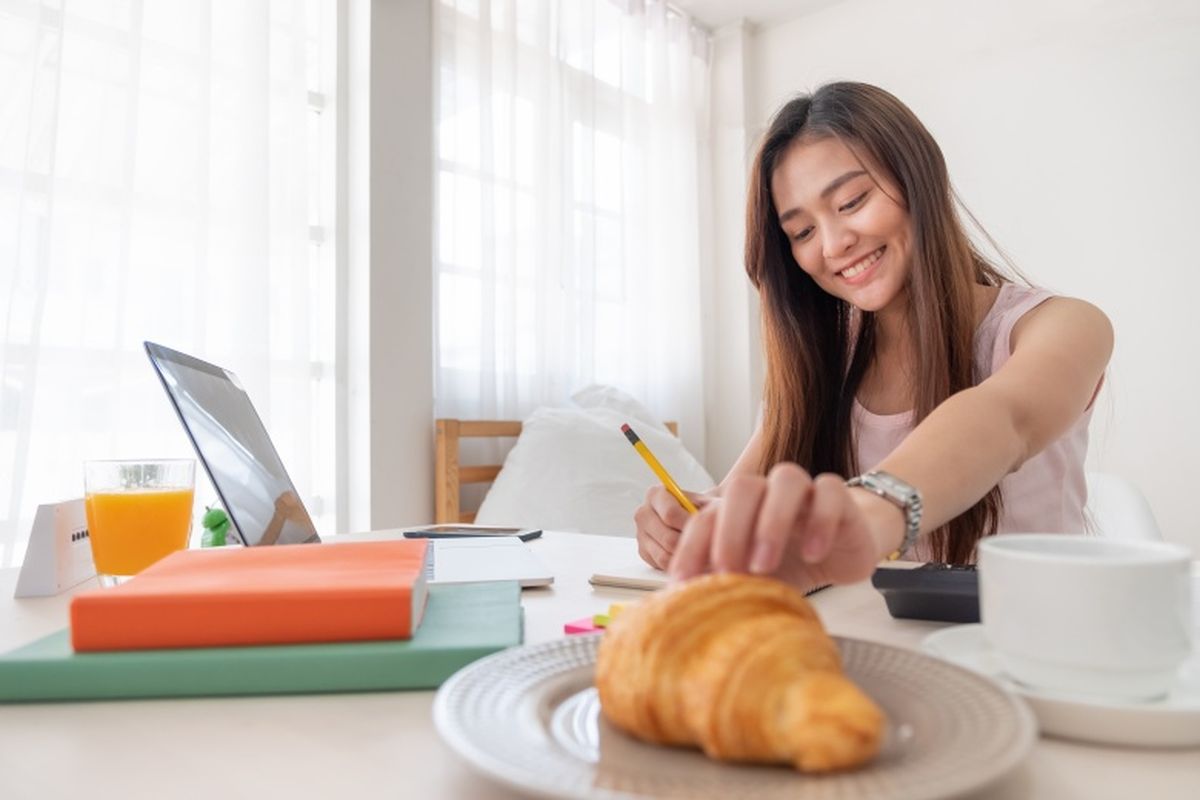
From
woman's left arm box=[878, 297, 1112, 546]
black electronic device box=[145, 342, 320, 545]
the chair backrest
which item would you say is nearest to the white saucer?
woman's left arm box=[878, 297, 1112, 546]

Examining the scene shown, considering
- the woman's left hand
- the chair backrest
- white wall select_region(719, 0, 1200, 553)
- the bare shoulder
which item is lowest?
the chair backrest

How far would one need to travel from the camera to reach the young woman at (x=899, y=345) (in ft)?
2.65

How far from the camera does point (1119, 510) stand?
1899 millimetres

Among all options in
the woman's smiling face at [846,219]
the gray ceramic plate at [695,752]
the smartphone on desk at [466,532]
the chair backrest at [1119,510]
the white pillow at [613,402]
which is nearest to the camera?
the gray ceramic plate at [695,752]

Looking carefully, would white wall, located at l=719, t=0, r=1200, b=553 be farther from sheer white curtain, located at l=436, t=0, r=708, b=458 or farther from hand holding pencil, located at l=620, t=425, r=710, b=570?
hand holding pencil, located at l=620, t=425, r=710, b=570

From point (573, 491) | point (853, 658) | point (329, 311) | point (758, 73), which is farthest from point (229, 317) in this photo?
point (758, 73)

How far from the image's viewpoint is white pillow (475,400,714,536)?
226cm

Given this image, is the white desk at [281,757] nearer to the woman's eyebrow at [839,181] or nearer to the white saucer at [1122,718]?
the white saucer at [1122,718]

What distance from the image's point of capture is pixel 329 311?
226 cm

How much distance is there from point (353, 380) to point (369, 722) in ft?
6.35

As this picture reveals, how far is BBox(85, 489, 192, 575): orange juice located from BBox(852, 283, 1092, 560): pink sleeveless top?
96 cm

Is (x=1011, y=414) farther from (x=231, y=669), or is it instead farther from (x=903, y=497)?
(x=231, y=669)

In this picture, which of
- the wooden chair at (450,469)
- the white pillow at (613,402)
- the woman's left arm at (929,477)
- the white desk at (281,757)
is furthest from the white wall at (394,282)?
the white desk at (281,757)

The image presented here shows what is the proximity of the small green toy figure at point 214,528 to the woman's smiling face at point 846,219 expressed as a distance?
969 mm
